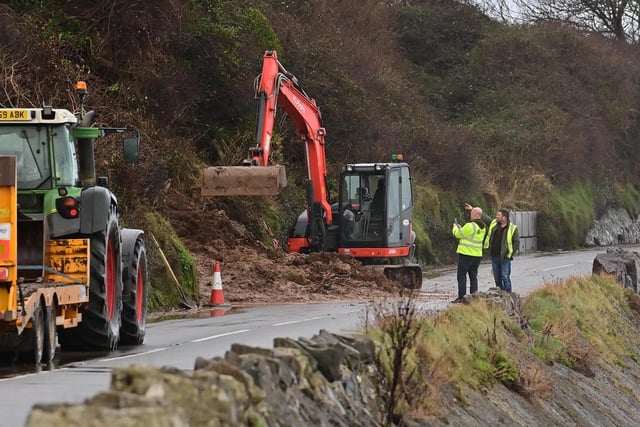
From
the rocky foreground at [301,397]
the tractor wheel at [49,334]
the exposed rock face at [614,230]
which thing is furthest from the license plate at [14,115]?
the exposed rock face at [614,230]

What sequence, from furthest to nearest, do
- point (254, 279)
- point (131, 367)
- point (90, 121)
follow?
1. point (254, 279)
2. point (90, 121)
3. point (131, 367)

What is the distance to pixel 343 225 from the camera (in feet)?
104

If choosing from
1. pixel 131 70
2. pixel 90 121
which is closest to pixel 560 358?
pixel 90 121

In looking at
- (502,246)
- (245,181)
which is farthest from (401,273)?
(245,181)

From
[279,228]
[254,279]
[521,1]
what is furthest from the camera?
[521,1]

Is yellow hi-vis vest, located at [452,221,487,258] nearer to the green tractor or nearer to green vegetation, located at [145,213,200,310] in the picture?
green vegetation, located at [145,213,200,310]

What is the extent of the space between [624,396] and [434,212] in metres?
25.6

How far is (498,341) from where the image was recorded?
15.1 metres

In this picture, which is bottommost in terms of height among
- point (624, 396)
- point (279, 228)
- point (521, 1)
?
point (624, 396)

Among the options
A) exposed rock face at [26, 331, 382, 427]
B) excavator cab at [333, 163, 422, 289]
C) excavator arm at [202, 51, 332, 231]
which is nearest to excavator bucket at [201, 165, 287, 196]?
excavator arm at [202, 51, 332, 231]

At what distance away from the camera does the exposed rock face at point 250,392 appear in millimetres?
5281

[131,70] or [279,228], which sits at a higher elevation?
[131,70]

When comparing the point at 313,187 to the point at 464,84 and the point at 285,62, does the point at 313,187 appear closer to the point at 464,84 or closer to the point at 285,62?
the point at 285,62

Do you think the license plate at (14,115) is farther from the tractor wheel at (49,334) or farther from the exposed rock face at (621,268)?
the exposed rock face at (621,268)
